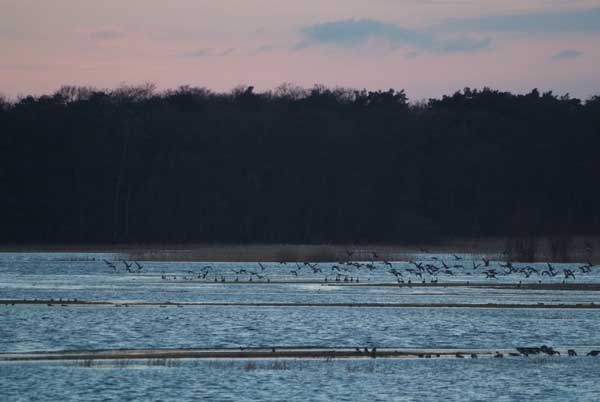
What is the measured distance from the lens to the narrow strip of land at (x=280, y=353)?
28125 mm

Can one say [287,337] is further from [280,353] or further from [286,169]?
[286,169]

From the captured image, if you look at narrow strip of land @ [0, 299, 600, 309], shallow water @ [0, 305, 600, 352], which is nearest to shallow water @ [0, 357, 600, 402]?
shallow water @ [0, 305, 600, 352]

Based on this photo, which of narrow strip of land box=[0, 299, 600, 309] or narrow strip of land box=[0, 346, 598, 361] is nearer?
narrow strip of land box=[0, 346, 598, 361]

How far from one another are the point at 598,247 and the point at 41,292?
53.2 metres

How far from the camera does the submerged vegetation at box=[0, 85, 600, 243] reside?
97.8m

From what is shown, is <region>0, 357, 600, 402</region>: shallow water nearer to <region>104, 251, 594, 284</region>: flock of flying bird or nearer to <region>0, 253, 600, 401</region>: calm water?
<region>0, 253, 600, 401</region>: calm water

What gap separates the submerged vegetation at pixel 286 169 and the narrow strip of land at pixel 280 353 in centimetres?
6740

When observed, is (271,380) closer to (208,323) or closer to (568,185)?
(208,323)

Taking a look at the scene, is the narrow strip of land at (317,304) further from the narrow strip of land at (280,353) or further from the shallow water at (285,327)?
the narrow strip of land at (280,353)

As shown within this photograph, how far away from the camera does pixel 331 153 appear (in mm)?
107562

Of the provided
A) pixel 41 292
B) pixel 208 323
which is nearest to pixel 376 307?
pixel 208 323

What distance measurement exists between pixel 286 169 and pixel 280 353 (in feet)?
257

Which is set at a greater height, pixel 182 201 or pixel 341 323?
pixel 182 201

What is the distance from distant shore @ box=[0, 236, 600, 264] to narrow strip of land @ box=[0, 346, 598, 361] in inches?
1710
